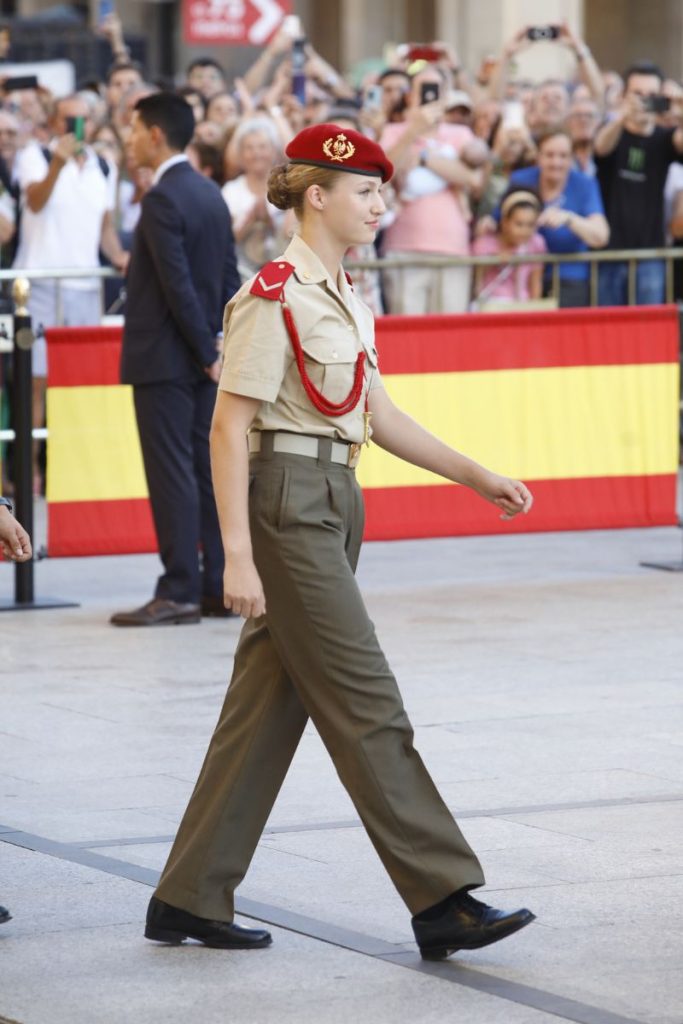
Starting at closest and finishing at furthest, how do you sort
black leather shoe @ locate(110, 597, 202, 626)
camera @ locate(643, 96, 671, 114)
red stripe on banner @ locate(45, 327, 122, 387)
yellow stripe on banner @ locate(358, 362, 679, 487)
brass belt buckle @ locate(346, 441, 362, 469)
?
brass belt buckle @ locate(346, 441, 362, 469), black leather shoe @ locate(110, 597, 202, 626), red stripe on banner @ locate(45, 327, 122, 387), yellow stripe on banner @ locate(358, 362, 679, 487), camera @ locate(643, 96, 671, 114)

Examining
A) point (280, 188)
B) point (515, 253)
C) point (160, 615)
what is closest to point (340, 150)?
point (280, 188)

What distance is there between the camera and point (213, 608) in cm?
1026

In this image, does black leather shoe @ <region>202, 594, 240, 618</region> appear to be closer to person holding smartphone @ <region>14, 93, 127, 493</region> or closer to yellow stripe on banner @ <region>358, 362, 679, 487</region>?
yellow stripe on banner @ <region>358, 362, 679, 487</region>

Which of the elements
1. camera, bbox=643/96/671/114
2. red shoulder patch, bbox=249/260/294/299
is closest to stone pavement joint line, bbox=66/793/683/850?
red shoulder patch, bbox=249/260/294/299

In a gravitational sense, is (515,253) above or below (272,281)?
below

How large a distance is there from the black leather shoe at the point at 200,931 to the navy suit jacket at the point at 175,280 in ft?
16.1

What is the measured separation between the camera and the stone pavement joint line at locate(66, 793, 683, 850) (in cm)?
611

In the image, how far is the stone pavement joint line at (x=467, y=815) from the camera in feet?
20.0

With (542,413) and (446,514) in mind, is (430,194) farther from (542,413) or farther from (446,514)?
(446,514)

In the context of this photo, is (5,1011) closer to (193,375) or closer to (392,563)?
(193,375)

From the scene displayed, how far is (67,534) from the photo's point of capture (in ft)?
35.9

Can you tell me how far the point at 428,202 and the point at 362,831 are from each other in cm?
883

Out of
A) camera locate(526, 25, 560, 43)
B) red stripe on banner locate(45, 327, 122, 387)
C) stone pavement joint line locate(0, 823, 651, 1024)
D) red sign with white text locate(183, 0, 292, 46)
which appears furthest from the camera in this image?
red sign with white text locate(183, 0, 292, 46)

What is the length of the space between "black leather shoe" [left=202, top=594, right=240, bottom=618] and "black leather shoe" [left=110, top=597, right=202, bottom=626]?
0.18m
